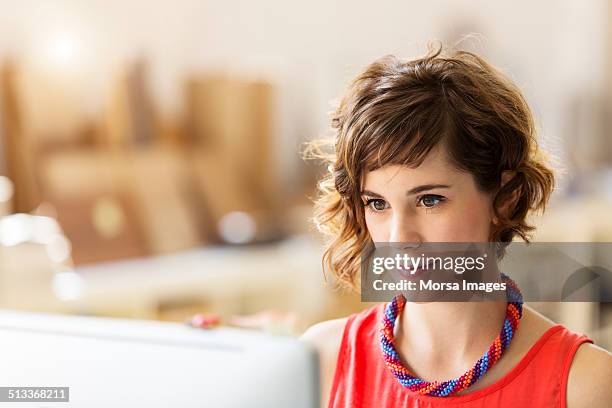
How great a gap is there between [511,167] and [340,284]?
24 centimetres

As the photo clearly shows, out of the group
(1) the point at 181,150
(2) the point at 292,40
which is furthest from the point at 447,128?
(2) the point at 292,40

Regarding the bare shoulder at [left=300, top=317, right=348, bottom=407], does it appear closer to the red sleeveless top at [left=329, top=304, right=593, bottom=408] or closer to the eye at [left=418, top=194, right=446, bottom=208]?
the red sleeveless top at [left=329, top=304, right=593, bottom=408]

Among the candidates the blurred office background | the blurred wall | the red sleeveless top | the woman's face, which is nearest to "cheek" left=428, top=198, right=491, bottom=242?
the woman's face

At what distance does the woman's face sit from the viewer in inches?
30.0

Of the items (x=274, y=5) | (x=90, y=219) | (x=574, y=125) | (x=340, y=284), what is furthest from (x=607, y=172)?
(x=340, y=284)

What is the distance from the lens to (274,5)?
3.29 meters

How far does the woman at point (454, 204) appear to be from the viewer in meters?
0.77

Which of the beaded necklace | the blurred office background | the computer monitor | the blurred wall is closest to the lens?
the computer monitor

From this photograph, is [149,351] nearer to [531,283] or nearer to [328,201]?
[328,201]

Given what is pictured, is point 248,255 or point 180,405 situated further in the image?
point 248,255

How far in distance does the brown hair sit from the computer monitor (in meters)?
0.18

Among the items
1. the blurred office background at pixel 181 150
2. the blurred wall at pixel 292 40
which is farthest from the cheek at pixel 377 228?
the blurred wall at pixel 292 40

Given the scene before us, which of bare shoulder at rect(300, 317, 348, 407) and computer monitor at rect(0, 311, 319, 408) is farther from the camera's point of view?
bare shoulder at rect(300, 317, 348, 407)

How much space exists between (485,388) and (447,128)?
0.23 m
